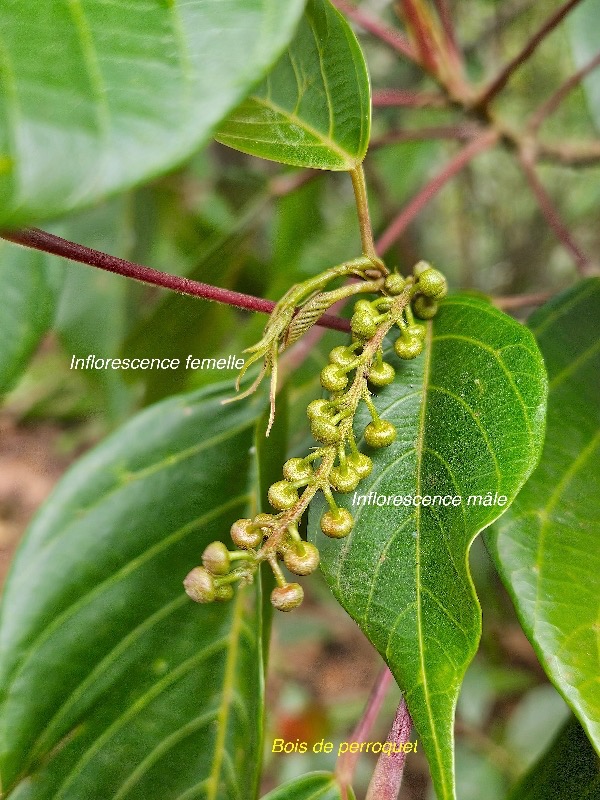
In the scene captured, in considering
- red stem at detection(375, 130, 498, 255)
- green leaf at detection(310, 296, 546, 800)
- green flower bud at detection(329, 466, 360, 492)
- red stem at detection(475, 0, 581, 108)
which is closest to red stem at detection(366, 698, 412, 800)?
green leaf at detection(310, 296, 546, 800)

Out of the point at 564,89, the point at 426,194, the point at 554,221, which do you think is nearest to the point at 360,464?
the point at 426,194

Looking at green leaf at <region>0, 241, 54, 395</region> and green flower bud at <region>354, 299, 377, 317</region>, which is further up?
green leaf at <region>0, 241, 54, 395</region>

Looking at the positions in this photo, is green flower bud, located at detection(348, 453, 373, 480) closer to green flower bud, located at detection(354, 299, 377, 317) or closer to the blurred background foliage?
green flower bud, located at detection(354, 299, 377, 317)

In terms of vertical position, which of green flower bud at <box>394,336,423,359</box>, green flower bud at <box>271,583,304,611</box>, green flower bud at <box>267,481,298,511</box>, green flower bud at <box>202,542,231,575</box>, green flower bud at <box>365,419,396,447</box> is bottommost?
green flower bud at <box>271,583,304,611</box>

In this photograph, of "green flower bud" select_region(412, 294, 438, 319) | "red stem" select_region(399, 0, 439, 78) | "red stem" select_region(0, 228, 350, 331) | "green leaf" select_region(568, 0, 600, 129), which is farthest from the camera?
"green leaf" select_region(568, 0, 600, 129)

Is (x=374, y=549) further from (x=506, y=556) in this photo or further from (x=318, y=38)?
(x=318, y=38)

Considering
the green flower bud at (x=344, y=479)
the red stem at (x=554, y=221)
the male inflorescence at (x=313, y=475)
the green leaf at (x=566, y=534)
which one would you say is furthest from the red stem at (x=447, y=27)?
the green flower bud at (x=344, y=479)

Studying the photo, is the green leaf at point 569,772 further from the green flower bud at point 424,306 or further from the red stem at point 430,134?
the red stem at point 430,134
